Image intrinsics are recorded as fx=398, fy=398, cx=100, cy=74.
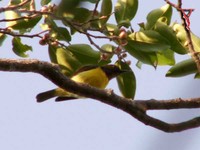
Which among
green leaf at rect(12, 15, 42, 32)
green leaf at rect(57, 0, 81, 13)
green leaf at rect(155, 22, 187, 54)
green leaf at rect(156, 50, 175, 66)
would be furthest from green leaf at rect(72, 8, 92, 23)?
green leaf at rect(57, 0, 81, 13)

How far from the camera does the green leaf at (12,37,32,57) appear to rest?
255 centimetres

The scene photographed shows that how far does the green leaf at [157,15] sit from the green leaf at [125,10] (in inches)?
4.7

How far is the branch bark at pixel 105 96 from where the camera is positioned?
1792 millimetres

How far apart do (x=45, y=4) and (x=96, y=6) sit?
325mm

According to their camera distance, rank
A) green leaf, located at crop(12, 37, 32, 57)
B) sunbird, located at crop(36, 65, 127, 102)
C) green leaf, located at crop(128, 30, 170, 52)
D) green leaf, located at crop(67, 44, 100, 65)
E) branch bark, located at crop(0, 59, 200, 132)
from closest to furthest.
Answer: branch bark, located at crop(0, 59, 200, 132) → green leaf, located at crop(128, 30, 170, 52) → green leaf, located at crop(67, 44, 100, 65) → green leaf, located at crop(12, 37, 32, 57) → sunbird, located at crop(36, 65, 127, 102)

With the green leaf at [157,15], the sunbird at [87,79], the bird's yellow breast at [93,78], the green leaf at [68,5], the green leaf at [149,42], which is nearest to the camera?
the green leaf at [68,5]

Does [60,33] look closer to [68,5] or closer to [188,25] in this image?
[188,25]

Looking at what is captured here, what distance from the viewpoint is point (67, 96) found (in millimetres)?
3396

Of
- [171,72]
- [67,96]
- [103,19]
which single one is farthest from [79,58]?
[67,96]

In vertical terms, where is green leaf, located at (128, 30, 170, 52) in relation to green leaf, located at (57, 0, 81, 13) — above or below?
above

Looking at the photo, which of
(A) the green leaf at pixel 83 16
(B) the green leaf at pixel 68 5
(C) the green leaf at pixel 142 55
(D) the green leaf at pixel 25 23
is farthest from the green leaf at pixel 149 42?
(B) the green leaf at pixel 68 5

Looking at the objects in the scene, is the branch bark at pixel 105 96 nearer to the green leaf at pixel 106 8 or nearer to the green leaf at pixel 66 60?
the green leaf at pixel 66 60

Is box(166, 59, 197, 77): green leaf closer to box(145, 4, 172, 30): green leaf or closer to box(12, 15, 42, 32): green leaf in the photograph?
box(145, 4, 172, 30): green leaf

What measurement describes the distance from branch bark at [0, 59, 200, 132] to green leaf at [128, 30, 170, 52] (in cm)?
29
